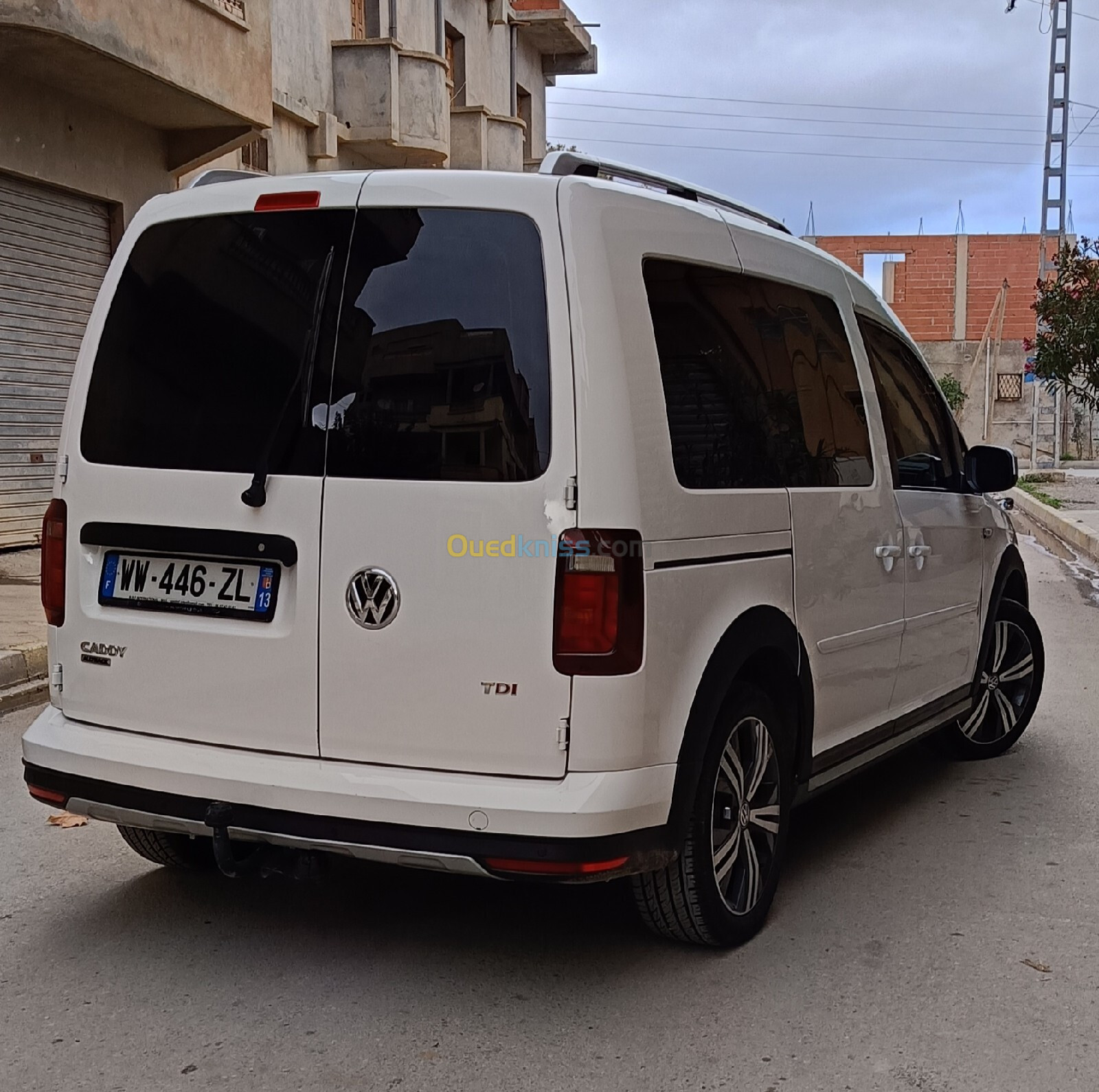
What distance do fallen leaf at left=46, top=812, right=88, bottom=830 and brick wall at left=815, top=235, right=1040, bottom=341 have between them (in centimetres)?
4775

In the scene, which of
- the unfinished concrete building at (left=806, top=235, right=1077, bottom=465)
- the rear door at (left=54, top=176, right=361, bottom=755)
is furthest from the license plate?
the unfinished concrete building at (left=806, top=235, right=1077, bottom=465)

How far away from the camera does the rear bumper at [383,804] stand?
10.8 ft

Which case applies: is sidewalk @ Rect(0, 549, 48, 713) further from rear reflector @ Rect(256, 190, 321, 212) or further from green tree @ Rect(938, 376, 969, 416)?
green tree @ Rect(938, 376, 969, 416)

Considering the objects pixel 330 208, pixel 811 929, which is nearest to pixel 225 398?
pixel 330 208

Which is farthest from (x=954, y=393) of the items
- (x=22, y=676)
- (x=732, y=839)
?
(x=732, y=839)

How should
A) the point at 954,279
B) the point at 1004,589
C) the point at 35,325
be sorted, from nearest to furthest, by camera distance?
the point at 1004,589, the point at 35,325, the point at 954,279

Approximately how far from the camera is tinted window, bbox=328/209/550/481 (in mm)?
3361

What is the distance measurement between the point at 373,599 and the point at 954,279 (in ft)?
164

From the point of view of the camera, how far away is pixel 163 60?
13438 mm

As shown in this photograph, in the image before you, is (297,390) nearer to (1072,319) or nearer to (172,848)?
(172,848)

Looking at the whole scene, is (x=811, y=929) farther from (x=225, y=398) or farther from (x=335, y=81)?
(x=335, y=81)

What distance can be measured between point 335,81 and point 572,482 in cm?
1799

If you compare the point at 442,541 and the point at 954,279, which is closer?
the point at 442,541

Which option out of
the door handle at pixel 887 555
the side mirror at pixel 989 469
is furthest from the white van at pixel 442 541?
the side mirror at pixel 989 469
